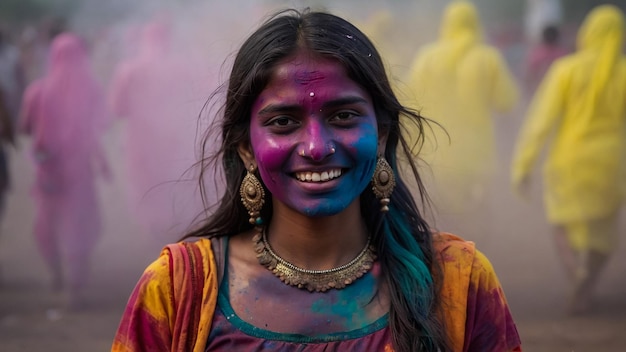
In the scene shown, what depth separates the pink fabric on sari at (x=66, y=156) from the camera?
307 inches

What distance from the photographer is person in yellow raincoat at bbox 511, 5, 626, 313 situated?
23.5 ft

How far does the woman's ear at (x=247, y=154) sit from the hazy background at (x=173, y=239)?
13.6 feet

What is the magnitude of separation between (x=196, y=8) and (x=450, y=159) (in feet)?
9.19

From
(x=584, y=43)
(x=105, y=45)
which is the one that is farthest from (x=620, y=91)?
(x=105, y=45)

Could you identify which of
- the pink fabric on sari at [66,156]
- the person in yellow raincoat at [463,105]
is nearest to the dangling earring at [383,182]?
the person in yellow raincoat at [463,105]

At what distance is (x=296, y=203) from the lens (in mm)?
2398

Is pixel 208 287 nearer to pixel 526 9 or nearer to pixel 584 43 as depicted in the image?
pixel 584 43

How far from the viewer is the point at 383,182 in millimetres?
2498

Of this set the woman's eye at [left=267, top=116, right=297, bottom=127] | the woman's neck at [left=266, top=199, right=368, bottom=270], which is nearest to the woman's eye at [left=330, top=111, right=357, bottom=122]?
the woman's eye at [left=267, top=116, right=297, bottom=127]

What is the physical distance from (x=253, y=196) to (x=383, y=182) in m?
0.31

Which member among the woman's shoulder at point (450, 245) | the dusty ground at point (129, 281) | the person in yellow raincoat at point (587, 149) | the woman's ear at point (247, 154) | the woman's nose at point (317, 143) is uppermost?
the woman's nose at point (317, 143)

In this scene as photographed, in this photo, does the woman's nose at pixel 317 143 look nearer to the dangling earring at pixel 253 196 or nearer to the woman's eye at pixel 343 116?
the woman's eye at pixel 343 116

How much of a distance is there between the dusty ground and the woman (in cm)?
404

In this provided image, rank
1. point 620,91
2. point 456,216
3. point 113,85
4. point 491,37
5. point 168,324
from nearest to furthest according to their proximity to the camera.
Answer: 1. point 168,324
2. point 620,91
3. point 456,216
4. point 113,85
5. point 491,37
